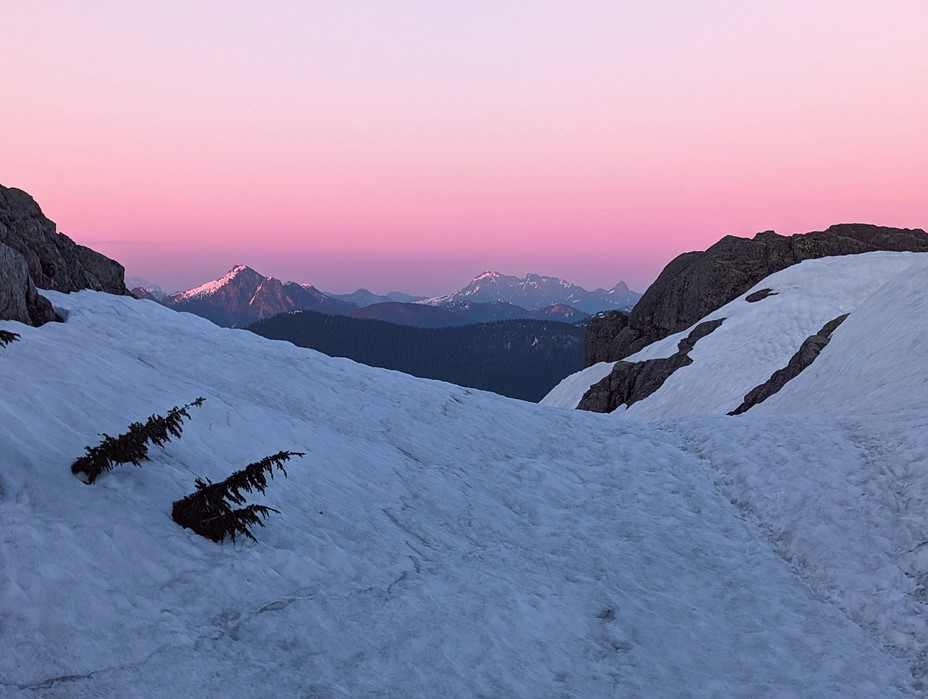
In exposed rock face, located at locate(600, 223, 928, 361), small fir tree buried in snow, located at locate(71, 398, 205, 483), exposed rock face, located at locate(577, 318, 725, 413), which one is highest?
exposed rock face, located at locate(600, 223, 928, 361)

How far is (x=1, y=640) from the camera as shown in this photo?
600cm

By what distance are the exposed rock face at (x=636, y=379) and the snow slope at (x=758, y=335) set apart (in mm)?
1113

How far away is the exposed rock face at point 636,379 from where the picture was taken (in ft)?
148

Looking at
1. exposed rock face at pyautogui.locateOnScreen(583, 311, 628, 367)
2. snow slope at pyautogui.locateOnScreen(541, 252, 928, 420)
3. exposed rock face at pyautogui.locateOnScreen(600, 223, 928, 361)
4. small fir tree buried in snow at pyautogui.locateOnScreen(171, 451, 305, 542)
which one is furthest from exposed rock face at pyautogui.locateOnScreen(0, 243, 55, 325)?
exposed rock face at pyautogui.locateOnScreen(583, 311, 628, 367)

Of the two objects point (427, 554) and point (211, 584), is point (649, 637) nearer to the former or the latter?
point (427, 554)

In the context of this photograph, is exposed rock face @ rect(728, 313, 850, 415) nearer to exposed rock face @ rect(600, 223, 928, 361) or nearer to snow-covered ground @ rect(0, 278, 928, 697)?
snow-covered ground @ rect(0, 278, 928, 697)

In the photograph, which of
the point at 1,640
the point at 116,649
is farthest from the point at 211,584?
the point at 1,640

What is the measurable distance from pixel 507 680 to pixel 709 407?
101ft

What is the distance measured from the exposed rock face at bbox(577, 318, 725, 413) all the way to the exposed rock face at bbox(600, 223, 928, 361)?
35.8 ft

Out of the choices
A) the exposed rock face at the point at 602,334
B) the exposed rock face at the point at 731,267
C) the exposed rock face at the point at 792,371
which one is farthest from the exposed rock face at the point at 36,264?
the exposed rock face at the point at 602,334

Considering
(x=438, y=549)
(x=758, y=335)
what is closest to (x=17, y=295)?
(x=438, y=549)

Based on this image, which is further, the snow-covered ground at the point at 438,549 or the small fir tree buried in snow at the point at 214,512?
the small fir tree buried in snow at the point at 214,512

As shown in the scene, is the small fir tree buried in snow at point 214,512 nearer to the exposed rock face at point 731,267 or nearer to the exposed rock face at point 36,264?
the exposed rock face at point 36,264

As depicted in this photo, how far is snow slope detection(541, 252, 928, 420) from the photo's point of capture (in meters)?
38.1
